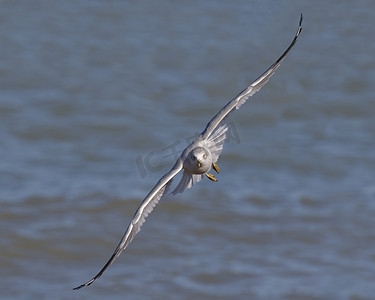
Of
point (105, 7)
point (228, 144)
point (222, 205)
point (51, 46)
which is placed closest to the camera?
point (222, 205)

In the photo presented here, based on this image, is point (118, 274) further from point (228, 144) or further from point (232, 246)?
point (228, 144)

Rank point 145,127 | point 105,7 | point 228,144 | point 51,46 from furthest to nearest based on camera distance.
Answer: point 105,7 < point 51,46 < point 145,127 < point 228,144

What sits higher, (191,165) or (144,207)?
(191,165)

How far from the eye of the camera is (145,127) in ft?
57.5

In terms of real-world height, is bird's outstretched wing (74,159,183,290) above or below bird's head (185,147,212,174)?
below

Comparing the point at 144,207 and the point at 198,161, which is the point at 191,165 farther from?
the point at 144,207

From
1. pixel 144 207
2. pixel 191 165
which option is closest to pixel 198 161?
pixel 191 165

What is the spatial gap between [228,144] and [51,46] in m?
5.98

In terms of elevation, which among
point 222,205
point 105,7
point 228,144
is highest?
point 105,7

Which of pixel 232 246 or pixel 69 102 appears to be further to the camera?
pixel 69 102

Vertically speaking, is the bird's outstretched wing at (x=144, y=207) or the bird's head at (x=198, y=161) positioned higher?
the bird's head at (x=198, y=161)

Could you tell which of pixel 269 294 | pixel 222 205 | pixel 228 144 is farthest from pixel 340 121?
pixel 269 294

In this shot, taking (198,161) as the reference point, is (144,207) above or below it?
below

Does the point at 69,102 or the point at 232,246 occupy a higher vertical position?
the point at 69,102
